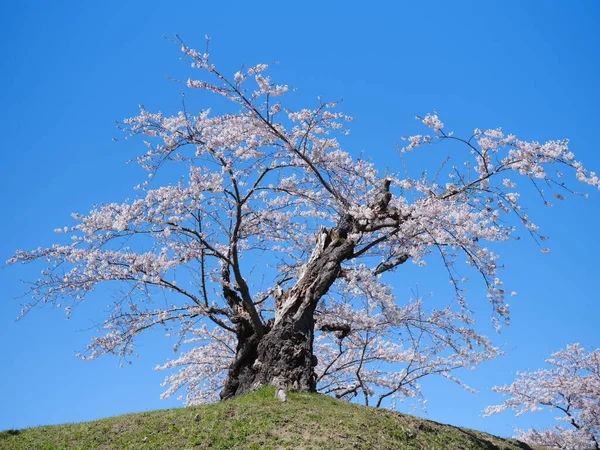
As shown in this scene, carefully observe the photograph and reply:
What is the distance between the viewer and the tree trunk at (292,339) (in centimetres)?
1105

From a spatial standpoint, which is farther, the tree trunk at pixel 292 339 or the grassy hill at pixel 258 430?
the tree trunk at pixel 292 339

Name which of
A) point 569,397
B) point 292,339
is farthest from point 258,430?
point 569,397

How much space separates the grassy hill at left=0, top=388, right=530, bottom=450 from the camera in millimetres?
8688

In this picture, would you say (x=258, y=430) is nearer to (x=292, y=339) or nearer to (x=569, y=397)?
(x=292, y=339)

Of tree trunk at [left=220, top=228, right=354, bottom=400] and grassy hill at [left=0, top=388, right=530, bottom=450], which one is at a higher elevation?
tree trunk at [left=220, top=228, right=354, bottom=400]

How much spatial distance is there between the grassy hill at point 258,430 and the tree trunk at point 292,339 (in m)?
0.50

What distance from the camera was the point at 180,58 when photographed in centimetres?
1159

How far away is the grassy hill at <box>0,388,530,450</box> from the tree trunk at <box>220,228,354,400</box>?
19.8 inches

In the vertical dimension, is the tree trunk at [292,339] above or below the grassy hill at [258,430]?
above

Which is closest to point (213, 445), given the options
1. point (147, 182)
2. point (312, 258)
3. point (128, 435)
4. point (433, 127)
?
point (128, 435)

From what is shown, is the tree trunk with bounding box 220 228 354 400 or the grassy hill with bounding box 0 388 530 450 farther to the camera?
the tree trunk with bounding box 220 228 354 400

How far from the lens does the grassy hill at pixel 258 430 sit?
8688 mm

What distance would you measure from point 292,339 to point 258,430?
8.96 feet

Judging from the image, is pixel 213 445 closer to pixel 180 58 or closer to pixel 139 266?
pixel 139 266
